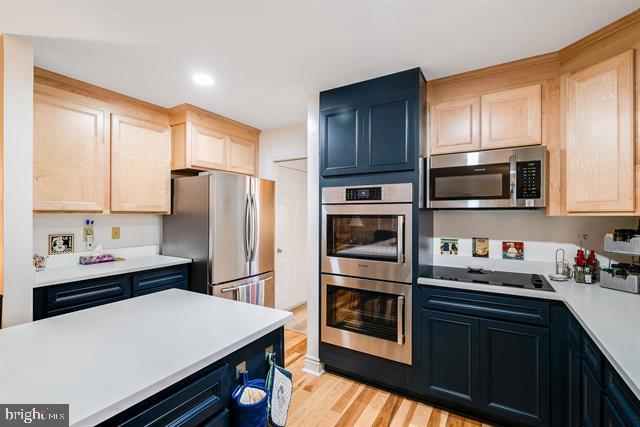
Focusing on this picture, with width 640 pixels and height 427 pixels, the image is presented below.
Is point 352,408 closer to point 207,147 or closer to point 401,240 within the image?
point 401,240

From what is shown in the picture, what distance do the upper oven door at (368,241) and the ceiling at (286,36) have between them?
1.06 m

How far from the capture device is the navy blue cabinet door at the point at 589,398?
51.5 inches

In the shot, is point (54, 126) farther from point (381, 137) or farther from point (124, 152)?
point (381, 137)

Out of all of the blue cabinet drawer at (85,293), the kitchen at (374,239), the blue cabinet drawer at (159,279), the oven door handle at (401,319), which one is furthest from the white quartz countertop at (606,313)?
the blue cabinet drawer at (85,293)

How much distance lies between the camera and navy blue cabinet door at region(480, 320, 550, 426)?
1771 millimetres

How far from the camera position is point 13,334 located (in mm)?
1148

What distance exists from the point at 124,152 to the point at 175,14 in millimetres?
1565

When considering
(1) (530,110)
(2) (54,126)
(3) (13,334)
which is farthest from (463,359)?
(2) (54,126)

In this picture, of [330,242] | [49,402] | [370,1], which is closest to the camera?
[49,402]

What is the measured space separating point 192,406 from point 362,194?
178 centimetres

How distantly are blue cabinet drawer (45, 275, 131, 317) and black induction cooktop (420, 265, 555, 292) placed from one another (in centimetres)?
234

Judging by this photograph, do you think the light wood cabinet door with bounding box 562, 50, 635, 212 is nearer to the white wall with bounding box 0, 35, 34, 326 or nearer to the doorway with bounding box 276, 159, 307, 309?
the doorway with bounding box 276, 159, 307, 309

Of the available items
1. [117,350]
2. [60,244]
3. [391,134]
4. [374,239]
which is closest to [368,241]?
[374,239]

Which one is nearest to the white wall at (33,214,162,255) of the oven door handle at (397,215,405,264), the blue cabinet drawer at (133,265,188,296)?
the blue cabinet drawer at (133,265,188,296)
